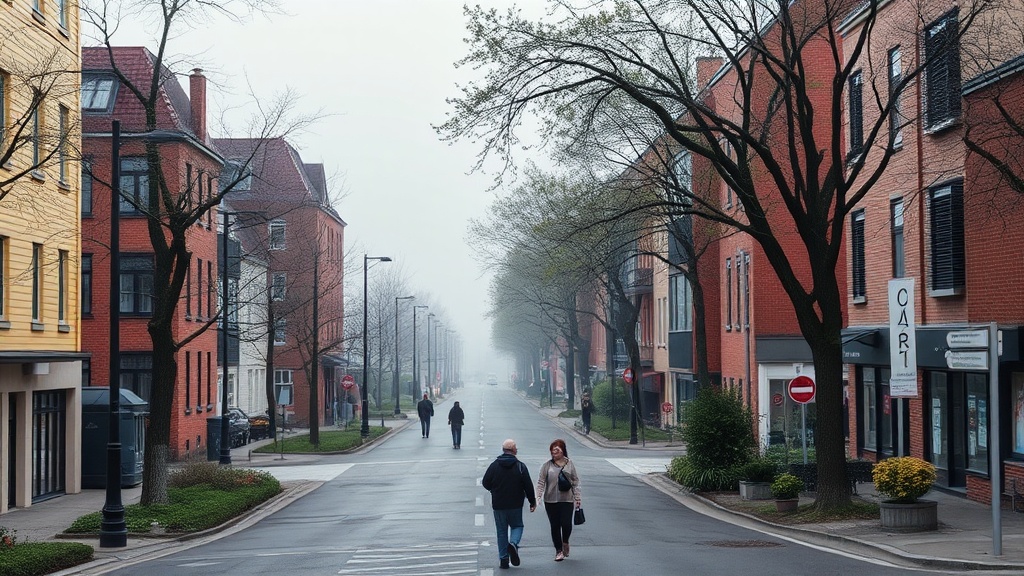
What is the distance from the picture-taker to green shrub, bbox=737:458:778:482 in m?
25.8

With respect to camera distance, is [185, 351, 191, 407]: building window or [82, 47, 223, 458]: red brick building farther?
[185, 351, 191, 407]: building window

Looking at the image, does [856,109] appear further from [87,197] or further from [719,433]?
[87,197]

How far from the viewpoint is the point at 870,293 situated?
28.9 m

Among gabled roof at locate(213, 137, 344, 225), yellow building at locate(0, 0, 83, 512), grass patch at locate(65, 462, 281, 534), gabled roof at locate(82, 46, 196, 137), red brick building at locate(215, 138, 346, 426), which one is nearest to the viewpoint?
grass patch at locate(65, 462, 281, 534)

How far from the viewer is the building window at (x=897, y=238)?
2686cm

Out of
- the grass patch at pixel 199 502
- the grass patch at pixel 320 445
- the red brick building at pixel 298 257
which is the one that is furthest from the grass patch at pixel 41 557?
the red brick building at pixel 298 257

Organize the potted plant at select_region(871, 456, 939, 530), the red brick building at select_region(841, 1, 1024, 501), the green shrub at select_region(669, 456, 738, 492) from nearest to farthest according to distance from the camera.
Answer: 1. the potted plant at select_region(871, 456, 939, 530)
2. the red brick building at select_region(841, 1, 1024, 501)
3. the green shrub at select_region(669, 456, 738, 492)

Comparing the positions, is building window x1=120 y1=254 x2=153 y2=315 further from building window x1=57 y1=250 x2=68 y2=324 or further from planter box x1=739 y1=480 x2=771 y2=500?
planter box x1=739 y1=480 x2=771 y2=500

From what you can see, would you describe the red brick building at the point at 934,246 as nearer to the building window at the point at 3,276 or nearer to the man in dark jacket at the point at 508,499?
the man in dark jacket at the point at 508,499

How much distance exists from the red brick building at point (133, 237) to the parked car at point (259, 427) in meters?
9.25

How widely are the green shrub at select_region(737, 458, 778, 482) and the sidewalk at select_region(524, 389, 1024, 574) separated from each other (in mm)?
→ 1075

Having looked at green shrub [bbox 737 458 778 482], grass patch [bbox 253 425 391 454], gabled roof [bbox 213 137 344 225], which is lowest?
grass patch [bbox 253 425 391 454]

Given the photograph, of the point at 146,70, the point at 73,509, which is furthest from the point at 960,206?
the point at 146,70

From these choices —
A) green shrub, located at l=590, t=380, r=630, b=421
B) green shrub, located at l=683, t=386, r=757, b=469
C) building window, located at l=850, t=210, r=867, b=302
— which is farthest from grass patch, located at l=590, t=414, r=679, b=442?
green shrub, located at l=683, t=386, r=757, b=469
